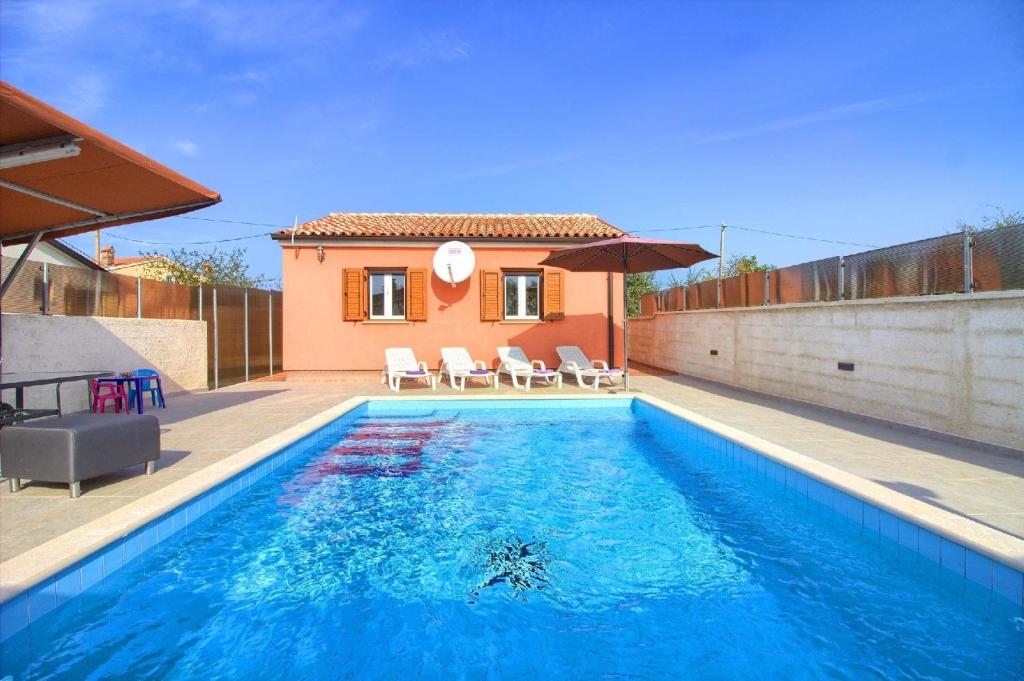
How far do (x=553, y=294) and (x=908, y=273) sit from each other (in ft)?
24.5

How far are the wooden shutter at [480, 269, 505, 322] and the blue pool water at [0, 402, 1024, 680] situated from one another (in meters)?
7.89

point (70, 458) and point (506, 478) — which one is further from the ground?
point (70, 458)

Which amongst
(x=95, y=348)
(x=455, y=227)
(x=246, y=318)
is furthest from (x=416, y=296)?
(x=95, y=348)

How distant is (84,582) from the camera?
2840mm

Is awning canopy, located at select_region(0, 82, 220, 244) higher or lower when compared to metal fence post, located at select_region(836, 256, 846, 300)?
higher

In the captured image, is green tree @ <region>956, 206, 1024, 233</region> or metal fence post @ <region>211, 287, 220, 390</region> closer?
metal fence post @ <region>211, 287, 220, 390</region>

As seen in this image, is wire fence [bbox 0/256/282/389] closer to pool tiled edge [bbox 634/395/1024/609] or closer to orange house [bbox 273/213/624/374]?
orange house [bbox 273/213/624/374]

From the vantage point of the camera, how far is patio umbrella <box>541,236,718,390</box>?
29.5ft

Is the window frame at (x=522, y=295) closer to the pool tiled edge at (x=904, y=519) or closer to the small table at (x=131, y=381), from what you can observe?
the small table at (x=131, y=381)

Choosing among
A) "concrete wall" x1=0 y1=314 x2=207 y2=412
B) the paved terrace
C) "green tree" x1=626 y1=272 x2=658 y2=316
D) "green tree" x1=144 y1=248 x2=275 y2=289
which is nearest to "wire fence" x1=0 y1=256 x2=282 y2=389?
"concrete wall" x1=0 y1=314 x2=207 y2=412

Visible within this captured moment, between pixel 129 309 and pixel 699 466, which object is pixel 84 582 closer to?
pixel 699 466

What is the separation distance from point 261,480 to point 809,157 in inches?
782

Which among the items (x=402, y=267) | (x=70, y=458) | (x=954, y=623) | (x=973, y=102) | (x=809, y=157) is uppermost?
(x=973, y=102)

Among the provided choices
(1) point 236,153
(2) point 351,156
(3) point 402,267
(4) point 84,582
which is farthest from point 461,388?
(1) point 236,153
